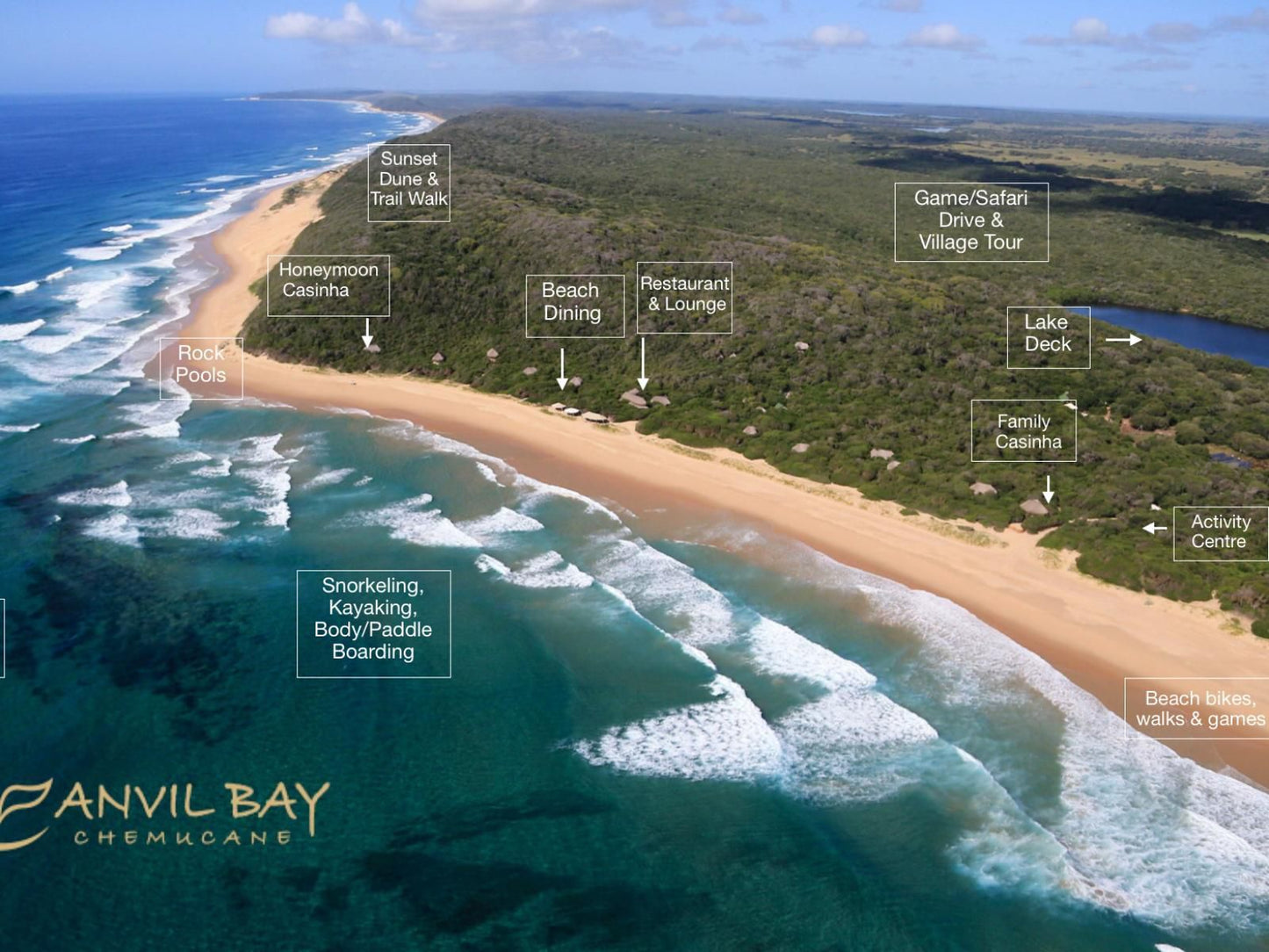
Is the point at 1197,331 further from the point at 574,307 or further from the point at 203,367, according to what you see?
the point at 203,367

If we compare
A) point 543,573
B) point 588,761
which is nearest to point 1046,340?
point 543,573

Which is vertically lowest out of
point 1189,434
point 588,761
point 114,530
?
point 588,761

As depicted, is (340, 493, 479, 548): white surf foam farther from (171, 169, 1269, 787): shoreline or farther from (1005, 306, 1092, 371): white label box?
(1005, 306, 1092, 371): white label box

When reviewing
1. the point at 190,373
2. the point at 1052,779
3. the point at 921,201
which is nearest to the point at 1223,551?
the point at 1052,779

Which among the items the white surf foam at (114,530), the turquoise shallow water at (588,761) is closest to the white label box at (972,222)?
the turquoise shallow water at (588,761)

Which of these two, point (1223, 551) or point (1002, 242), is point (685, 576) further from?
point (1002, 242)

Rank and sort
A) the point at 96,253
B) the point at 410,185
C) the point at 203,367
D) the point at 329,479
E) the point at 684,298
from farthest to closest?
the point at 410,185
the point at 96,253
the point at 684,298
the point at 203,367
the point at 329,479

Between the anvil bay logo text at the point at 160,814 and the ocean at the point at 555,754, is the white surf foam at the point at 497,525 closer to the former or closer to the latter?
the ocean at the point at 555,754
